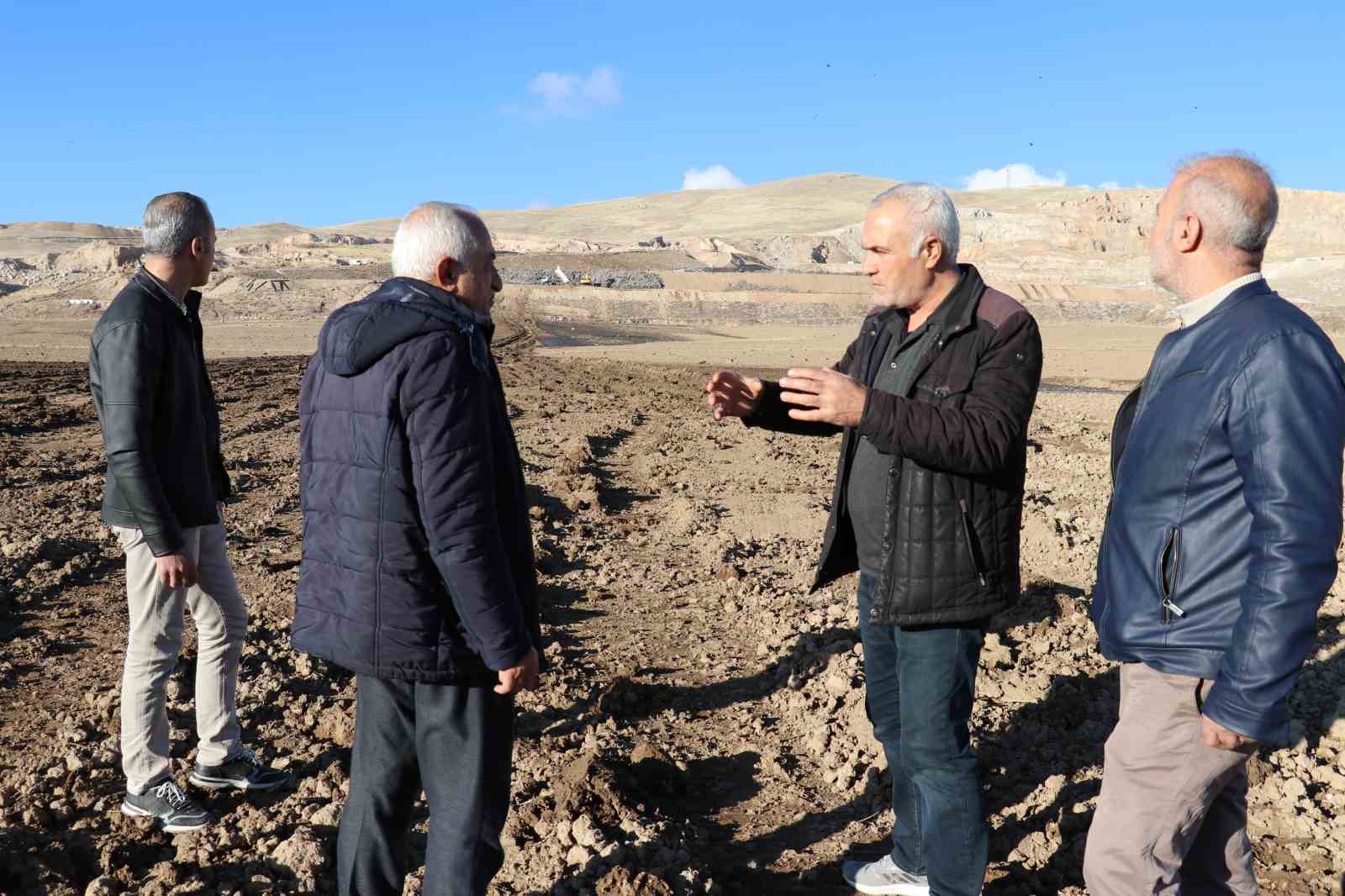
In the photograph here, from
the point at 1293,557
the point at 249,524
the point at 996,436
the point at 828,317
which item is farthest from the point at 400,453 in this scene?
the point at 828,317

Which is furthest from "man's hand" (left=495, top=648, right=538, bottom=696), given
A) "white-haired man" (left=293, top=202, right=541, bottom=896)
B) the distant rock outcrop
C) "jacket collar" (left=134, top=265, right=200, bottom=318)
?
the distant rock outcrop

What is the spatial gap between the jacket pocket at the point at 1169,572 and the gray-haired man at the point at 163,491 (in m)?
2.88

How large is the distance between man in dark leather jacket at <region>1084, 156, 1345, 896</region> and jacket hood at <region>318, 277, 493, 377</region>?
1.59 m

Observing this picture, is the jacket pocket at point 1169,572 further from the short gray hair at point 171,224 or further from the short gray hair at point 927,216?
the short gray hair at point 171,224

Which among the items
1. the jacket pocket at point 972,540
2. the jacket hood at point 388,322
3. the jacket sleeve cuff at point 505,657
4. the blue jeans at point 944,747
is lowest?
the blue jeans at point 944,747

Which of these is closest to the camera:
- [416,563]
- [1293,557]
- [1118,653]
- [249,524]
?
[1293,557]

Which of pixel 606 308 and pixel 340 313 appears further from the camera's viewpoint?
pixel 606 308

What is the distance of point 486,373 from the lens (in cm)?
245

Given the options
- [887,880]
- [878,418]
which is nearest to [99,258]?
[887,880]

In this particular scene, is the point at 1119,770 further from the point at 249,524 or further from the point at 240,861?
the point at 249,524

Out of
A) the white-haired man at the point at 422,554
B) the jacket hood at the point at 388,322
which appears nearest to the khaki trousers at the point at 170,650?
the white-haired man at the point at 422,554

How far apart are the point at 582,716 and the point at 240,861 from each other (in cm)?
177

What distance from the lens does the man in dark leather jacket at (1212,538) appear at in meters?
2.02

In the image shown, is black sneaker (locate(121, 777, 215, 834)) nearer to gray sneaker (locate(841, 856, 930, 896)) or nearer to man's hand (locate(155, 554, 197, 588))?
man's hand (locate(155, 554, 197, 588))
